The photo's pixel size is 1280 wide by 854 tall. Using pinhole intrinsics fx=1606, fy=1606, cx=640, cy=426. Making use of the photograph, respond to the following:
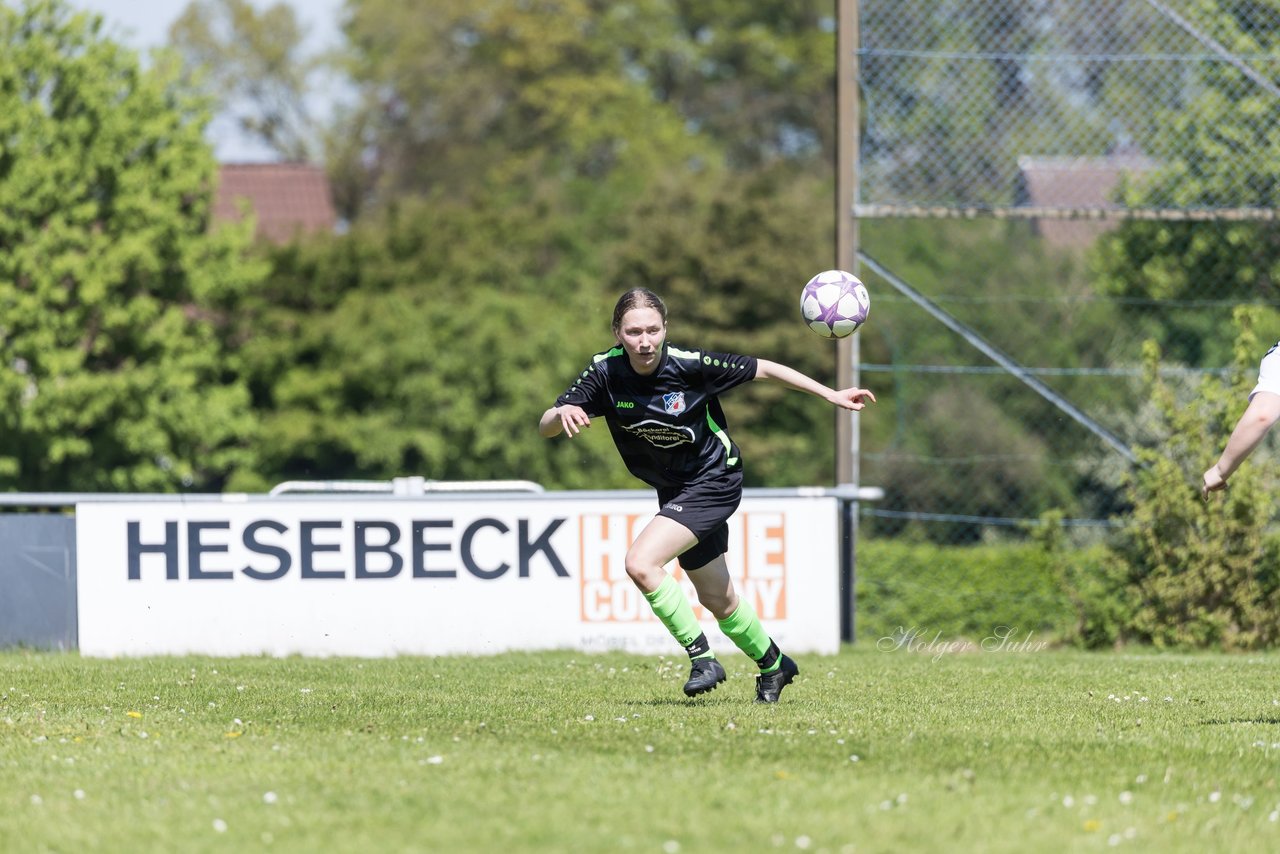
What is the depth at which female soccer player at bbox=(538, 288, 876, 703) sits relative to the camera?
7.91 meters

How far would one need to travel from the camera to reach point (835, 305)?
30.8 feet

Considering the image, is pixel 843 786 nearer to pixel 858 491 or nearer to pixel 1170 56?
pixel 858 491

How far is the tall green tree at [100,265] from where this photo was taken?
82.5 feet

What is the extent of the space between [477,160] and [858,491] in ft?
126

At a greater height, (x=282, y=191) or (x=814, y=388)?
(x=282, y=191)

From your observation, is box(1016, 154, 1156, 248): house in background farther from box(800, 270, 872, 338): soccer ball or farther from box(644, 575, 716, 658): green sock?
box(644, 575, 716, 658): green sock

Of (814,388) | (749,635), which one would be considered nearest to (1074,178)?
(814,388)

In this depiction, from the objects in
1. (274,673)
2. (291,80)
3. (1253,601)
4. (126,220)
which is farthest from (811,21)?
(274,673)

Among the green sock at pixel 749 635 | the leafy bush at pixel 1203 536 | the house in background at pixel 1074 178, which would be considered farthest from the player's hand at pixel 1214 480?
the house in background at pixel 1074 178

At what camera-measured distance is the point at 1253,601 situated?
13555 mm

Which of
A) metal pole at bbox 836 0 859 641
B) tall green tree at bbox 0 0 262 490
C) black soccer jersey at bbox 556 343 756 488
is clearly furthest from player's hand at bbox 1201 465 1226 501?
tall green tree at bbox 0 0 262 490

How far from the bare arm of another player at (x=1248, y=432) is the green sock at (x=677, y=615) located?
2.62 m

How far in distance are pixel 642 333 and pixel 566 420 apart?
57 centimetres

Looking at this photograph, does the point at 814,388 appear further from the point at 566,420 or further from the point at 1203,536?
the point at 1203,536
